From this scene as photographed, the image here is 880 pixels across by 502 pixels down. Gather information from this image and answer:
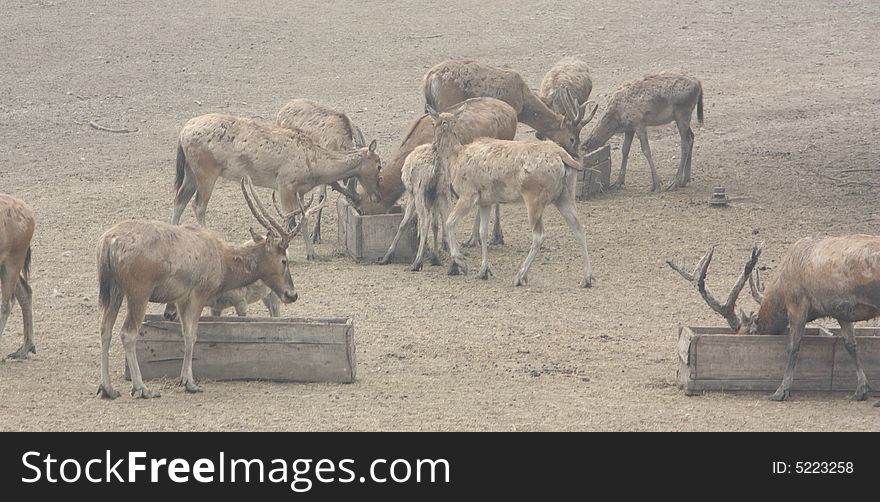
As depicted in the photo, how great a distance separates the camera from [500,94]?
18.7 m

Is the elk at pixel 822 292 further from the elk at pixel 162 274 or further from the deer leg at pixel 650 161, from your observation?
the deer leg at pixel 650 161

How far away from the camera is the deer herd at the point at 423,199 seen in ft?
33.6

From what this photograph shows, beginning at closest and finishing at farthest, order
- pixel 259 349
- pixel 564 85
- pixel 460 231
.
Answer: pixel 259 349 → pixel 460 231 → pixel 564 85

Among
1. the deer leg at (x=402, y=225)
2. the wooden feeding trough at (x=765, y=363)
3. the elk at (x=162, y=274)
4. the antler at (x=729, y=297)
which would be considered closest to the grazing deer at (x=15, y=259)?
the elk at (x=162, y=274)

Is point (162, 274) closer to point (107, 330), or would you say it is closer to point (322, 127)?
point (107, 330)

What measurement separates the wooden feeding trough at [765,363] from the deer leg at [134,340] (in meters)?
4.27

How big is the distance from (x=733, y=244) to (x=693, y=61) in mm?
10347

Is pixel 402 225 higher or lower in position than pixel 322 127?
lower

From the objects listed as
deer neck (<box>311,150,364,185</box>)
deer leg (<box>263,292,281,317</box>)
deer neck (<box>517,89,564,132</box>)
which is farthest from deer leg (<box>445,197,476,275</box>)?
deer neck (<box>517,89,564,132</box>)

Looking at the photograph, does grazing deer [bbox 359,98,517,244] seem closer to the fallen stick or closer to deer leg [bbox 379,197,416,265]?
deer leg [bbox 379,197,416,265]

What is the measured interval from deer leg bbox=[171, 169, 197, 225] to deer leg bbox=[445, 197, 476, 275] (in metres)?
3.10

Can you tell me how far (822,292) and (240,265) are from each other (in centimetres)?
469

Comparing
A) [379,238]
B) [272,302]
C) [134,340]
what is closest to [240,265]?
[272,302]

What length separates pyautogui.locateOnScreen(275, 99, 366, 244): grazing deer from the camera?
656 inches
